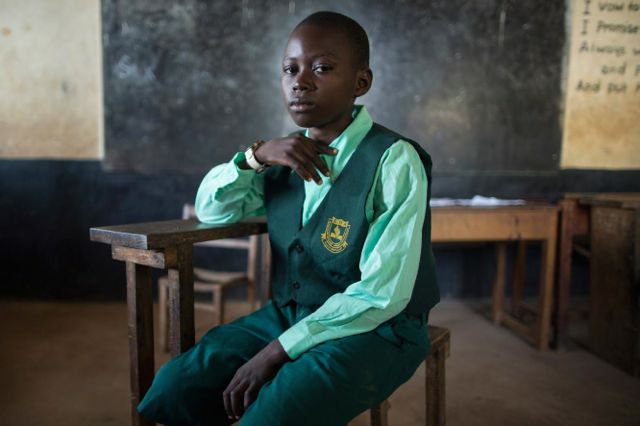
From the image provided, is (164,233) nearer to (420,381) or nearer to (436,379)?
(436,379)

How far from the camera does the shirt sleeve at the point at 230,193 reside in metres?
1.31

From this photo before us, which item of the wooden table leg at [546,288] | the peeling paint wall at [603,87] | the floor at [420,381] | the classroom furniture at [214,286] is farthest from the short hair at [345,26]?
the peeling paint wall at [603,87]

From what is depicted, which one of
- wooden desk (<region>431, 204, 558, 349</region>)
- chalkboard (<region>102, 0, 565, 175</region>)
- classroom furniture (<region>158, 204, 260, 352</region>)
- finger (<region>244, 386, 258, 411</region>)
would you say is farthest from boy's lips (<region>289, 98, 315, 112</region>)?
chalkboard (<region>102, 0, 565, 175</region>)

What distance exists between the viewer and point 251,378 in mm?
1031

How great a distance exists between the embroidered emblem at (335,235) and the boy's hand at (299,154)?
0.11 metres

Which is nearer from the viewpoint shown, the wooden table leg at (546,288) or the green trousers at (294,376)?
the green trousers at (294,376)

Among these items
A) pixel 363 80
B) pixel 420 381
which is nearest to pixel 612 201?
pixel 420 381

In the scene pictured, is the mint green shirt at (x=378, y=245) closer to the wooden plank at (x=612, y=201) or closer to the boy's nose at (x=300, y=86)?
the boy's nose at (x=300, y=86)

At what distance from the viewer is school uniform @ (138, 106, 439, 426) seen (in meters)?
1.00

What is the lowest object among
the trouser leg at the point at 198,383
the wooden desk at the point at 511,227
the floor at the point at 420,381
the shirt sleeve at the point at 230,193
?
the floor at the point at 420,381

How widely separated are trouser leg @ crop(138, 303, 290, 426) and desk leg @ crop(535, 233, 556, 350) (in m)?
2.05

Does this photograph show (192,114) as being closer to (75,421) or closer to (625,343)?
(75,421)

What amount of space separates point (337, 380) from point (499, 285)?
2518 millimetres

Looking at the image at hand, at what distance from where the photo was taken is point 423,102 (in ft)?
11.4
